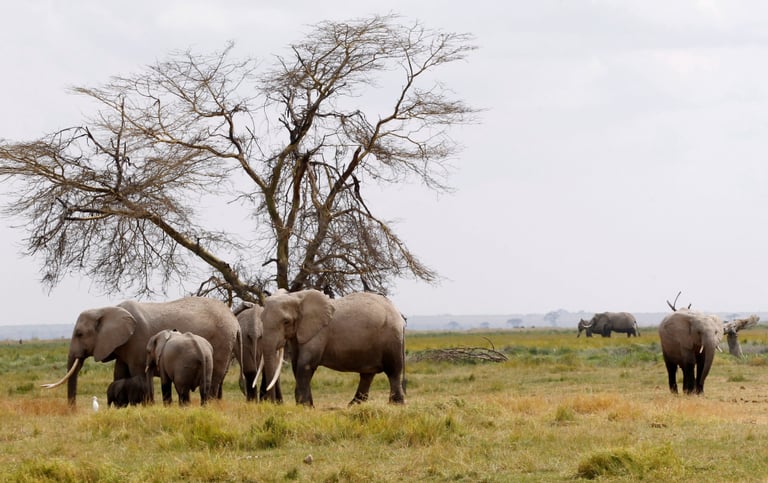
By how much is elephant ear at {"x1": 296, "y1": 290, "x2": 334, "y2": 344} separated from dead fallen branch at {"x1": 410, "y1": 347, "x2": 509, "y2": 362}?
16216 mm

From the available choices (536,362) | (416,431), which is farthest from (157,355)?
(536,362)

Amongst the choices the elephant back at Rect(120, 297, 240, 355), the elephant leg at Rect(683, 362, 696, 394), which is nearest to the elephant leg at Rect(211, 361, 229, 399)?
the elephant back at Rect(120, 297, 240, 355)

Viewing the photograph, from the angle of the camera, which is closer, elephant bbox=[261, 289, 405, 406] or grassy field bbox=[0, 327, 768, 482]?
grassy field bbox=[0, 327, 768, 482]

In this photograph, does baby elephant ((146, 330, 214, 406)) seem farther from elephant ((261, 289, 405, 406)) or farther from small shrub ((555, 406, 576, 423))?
small shrub ((555, 406, 576, 423))

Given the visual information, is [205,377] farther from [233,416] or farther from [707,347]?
[707,347]

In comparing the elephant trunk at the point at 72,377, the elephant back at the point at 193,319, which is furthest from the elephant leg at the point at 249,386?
the elephant trunk at the point at 72,377

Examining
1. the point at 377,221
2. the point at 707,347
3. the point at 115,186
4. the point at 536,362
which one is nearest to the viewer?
the point at 707,347

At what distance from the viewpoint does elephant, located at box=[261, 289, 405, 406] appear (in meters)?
17.4

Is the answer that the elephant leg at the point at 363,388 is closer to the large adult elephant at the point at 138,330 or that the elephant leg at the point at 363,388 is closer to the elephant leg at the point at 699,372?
the large adult elephant at the point at 138,330

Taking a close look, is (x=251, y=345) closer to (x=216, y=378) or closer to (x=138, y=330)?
(x=216, y=378)

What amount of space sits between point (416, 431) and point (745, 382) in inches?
543

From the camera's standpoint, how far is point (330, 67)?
29.3 m

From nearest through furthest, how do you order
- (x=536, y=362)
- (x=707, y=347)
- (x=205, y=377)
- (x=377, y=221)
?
(x=205, y=377), (x=707, y=347), (x=377, y=221), (x=536, y=362)

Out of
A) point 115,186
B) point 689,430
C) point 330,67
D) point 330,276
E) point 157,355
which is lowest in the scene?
point 689,430
